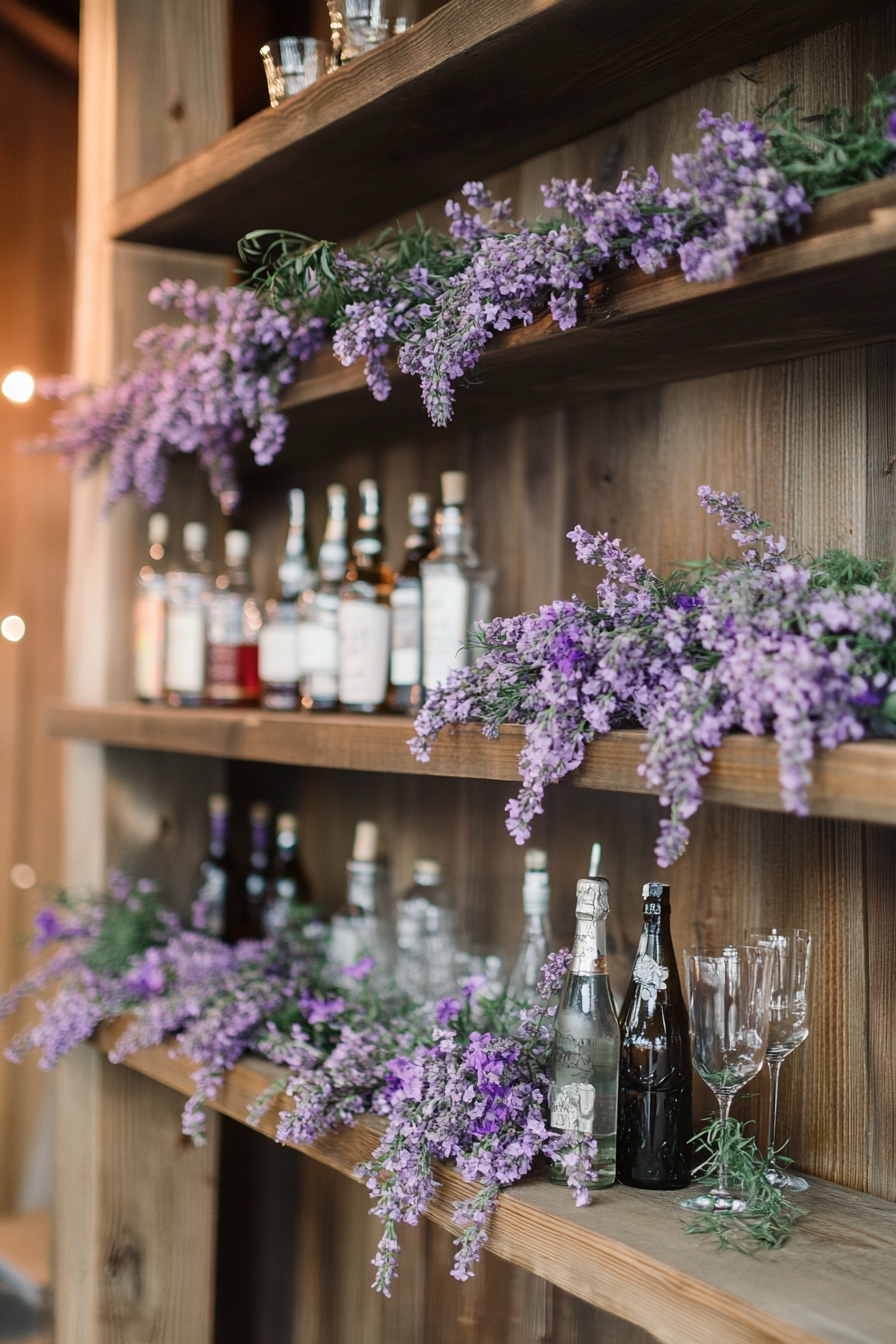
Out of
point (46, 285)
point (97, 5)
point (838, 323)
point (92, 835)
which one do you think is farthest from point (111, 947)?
point (46, 285)

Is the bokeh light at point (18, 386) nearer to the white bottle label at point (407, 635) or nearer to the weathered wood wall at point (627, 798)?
the weathered wood wall at point (627, 798)

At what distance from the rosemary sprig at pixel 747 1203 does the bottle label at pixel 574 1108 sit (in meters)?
0.09

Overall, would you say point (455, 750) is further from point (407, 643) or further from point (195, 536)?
point (195, 536)

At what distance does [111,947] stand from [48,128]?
1.94 meters

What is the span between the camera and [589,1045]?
1.08 meters

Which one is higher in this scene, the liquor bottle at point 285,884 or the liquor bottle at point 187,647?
the liquor bottle at point 187,647

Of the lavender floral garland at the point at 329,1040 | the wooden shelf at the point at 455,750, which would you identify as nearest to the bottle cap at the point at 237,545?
the wooden shelf at the point at 455,750

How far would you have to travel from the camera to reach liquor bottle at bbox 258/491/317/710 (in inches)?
62.6

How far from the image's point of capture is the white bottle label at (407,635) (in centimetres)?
139

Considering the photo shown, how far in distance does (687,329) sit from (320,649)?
624 millimetres

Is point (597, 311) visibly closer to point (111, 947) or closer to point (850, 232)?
point (850, 232)

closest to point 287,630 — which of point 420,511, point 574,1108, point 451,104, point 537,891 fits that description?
point 420,511

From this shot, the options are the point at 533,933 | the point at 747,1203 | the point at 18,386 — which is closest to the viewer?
the point at 747,1203

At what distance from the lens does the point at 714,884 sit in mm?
1219
